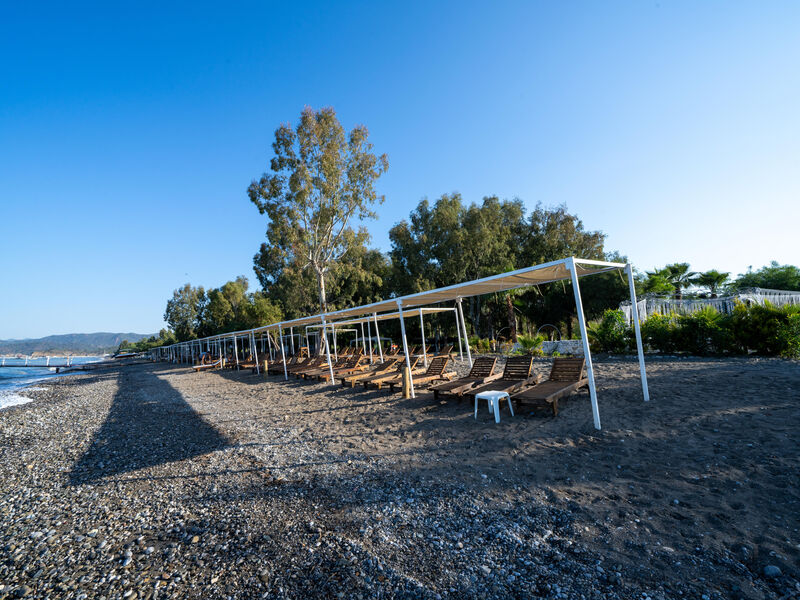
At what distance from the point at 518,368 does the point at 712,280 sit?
24.1 m

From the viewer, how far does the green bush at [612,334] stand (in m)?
14.4

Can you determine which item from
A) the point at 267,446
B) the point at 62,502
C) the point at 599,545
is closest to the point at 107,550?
the point at 62,502

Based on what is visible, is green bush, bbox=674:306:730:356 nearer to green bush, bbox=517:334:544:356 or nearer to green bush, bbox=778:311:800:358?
green bush, bbox=778:311:800:358

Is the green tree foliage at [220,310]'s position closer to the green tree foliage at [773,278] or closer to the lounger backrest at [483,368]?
the lounger backrest at [483,368]

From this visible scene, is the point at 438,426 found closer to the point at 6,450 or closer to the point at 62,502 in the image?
the point at 62,502

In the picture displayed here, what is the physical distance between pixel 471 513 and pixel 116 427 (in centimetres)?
945

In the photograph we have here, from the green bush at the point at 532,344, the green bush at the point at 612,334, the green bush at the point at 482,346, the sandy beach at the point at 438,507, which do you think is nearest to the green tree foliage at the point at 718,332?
the green bush at the point at 612,334

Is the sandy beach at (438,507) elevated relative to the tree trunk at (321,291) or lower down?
lower down

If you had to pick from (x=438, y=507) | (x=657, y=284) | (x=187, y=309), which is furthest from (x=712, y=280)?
(x=187, y=309)

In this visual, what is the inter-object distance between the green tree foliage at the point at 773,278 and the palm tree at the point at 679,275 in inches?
326

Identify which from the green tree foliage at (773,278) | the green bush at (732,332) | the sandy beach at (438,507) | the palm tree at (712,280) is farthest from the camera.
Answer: the green tree foliage at (773,278)

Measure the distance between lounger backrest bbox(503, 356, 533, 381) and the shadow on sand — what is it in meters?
5.95

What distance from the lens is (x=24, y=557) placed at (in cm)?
362

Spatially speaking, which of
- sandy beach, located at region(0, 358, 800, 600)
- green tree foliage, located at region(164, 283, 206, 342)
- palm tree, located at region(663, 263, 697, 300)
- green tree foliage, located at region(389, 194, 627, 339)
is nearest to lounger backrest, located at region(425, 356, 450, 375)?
sandy beach, located at region(0, 358, 800, 600)
